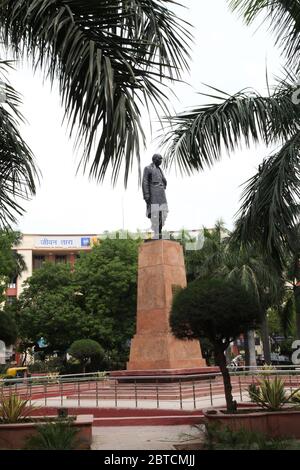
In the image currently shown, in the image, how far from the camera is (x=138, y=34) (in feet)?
13.6

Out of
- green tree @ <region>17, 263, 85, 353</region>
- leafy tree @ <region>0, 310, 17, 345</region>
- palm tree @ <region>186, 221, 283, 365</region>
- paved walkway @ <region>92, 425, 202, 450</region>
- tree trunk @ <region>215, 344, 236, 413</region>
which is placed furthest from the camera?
→ green tree @ <region>17, 263, 85, 353</region>

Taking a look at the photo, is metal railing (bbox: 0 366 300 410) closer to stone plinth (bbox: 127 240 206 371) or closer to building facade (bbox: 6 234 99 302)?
stone plinth (bbox: 127 240 206 371)

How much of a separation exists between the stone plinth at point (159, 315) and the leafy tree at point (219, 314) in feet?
22.8

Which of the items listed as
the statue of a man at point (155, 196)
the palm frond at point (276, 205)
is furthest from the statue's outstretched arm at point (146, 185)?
the palm frond at point (276, 205)

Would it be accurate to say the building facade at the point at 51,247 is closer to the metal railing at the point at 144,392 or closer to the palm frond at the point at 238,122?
the metal railing at the point at 144,392

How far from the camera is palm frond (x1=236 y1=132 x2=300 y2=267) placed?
19.8 feet

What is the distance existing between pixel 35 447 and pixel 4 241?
22.0 meters

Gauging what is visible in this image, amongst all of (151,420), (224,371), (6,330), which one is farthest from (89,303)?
(224,371)

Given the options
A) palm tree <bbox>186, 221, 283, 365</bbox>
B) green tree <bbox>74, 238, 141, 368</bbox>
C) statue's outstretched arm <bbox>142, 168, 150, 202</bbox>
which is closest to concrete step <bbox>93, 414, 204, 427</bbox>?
statue's outstretched arm <bbox>142, 168, 150, 202</bbox>

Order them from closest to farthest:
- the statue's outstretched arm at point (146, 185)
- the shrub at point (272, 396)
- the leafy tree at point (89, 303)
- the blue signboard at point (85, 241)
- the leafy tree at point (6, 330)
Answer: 1. the shrub at point (272, 396)
2. the leafy tree at point (6, 330)
3. the statue's outstretched arm at point (146, 185)
4. the leafy tree at point (89, 303)
5. the blue signboard at point (85, 241)

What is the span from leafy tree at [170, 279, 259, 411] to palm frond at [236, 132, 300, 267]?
2.61m

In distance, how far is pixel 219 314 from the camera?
9102 mm

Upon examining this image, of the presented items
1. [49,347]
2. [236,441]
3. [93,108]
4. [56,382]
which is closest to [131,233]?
[49,347]

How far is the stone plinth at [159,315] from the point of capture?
54.4 feet
